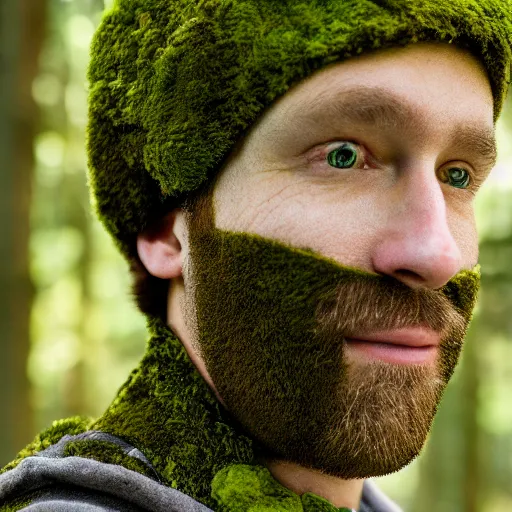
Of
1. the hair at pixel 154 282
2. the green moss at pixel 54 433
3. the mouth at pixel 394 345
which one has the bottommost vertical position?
the green moss at pixel 54 433

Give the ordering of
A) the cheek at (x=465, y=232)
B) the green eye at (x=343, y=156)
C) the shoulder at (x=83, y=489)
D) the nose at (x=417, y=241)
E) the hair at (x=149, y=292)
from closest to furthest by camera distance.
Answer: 1. the shoulder at (x=83, y=489)
2. the nose at (x=417, y=241)
3. the green eye at (x=343, y=156)
4. the cheek at (x=465, y=232)
5. the hair at (x=149, y=292)

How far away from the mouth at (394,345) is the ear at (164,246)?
0.65 metres

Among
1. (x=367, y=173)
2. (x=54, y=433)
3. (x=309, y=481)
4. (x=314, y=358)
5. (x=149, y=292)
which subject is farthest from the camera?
(x=149, y=292)

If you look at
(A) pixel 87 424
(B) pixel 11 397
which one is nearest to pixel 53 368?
(B) pixel 11 397

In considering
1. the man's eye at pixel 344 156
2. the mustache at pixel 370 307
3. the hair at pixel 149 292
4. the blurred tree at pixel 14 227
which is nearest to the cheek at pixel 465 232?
the mustache at pixel 370 307

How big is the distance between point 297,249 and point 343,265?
0.47 feet

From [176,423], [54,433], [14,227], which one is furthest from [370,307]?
[14,227]

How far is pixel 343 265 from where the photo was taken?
195 cm

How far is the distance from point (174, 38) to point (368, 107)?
2.11 ft

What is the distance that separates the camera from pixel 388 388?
1942mm

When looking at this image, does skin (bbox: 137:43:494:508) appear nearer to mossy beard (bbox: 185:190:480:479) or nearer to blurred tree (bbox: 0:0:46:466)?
mossy beard (bbox: 185:190:480:479)

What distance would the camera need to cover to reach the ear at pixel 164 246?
2.27 metres

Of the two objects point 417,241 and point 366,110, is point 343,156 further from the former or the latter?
point 417,241

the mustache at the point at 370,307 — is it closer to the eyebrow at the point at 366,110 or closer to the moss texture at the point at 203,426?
the moss texture at the point at 203,426
